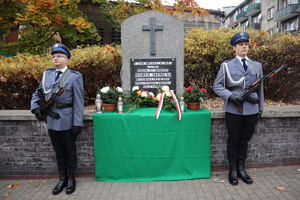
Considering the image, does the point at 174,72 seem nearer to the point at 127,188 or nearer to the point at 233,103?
the point at 233,103

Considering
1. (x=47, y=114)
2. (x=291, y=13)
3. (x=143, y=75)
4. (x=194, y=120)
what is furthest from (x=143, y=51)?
(x=291, y=13)

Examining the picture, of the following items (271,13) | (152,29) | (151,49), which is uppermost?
(271,13)

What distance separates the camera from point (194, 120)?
3.58 m

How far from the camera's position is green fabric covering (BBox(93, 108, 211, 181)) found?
354 centimetres

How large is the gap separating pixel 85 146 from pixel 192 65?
2.80 m

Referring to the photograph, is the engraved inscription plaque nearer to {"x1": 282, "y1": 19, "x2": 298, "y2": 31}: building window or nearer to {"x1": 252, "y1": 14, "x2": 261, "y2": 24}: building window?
{"x1": 282, "y1": 19, "x2": 298, "y2": 31}: building window

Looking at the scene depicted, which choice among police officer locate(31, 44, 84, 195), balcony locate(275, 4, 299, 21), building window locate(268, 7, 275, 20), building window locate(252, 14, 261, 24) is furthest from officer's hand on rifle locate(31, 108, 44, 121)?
building window locate(252, 14, 261, 24)

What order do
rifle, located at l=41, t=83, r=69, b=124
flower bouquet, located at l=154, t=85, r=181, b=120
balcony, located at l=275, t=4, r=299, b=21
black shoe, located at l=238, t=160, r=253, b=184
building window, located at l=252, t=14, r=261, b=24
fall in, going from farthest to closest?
building window, located at l=252, t=14, r=261, b=24 → balcony, located at l=275, t=4, r=299, b=21 → flower bouquet, located at l=154, t=85, r=181, b=120 → black shoe, located at l=238, t=160, r=253, b=184 → rifle, located at l=41, t=83, r=69, b=124

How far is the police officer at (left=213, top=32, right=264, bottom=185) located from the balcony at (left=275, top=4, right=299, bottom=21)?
28.0 metres

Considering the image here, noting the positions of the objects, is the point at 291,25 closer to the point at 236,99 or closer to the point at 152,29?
the point at 152,29

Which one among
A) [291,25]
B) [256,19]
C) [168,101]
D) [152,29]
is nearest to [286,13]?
[291,25]

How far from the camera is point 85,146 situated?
12.6 feet

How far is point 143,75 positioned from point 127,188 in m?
1.93

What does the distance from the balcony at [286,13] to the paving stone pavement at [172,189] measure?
27.9 m
